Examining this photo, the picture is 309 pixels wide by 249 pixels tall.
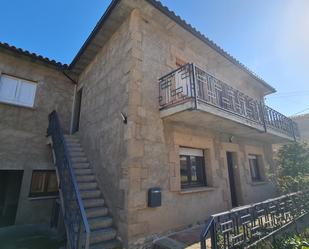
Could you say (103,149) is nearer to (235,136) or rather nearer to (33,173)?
(33,173)

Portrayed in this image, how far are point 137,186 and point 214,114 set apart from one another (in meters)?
2.81

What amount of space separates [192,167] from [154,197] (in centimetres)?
217

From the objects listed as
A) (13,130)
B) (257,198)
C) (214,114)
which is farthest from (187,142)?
(13,130)

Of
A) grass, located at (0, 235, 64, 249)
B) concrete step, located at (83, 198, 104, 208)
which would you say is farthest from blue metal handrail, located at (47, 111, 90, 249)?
grass, located at (0, 235, 64, 249)

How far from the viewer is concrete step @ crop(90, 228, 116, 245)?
4.03 m

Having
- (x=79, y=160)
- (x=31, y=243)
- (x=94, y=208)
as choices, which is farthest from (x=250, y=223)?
(x=31, y=243)

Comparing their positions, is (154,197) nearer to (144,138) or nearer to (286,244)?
(144,138)

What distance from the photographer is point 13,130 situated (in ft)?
23.2

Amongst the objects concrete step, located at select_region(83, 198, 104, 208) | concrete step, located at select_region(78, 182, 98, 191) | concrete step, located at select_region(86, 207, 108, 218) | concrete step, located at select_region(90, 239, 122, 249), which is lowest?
concrete step, located at select_region(90, 239, 122, 249)

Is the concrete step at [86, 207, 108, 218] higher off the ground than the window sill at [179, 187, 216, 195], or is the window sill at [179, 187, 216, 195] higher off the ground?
the window sill at [179, 187, 216, 195]

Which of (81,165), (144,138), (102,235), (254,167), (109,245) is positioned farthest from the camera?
(254,167)

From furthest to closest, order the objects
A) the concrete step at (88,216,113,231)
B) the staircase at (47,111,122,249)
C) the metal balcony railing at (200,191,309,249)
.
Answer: the concrete step at (88,216,113,231) < the staircase at (47,111,122,249) < the metal balcony railing at (200,191,309,249)

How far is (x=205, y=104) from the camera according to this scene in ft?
15.9

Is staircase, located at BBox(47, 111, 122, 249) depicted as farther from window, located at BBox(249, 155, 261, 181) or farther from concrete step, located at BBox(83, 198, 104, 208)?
window, located at BBox(249, 155, 261, 181)
